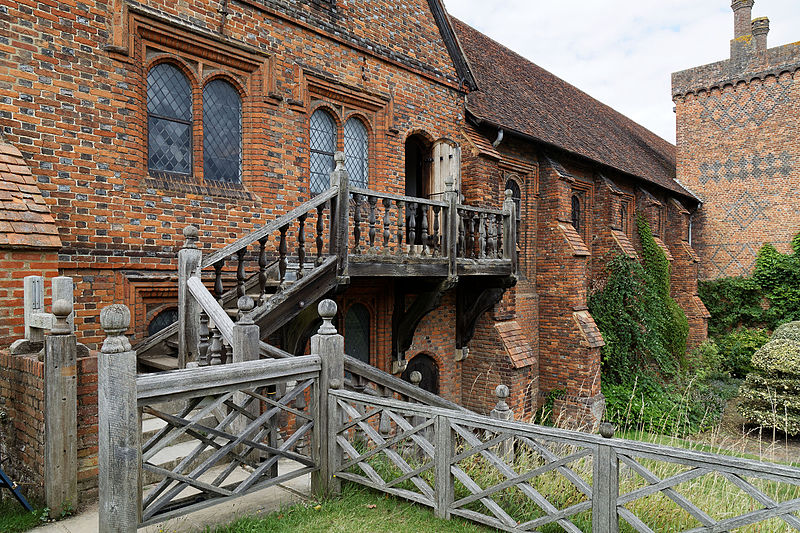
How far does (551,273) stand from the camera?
44.0 feet

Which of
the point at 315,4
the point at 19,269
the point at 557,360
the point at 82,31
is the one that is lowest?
the point at 557,360

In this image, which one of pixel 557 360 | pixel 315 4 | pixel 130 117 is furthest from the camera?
pixel 557 360

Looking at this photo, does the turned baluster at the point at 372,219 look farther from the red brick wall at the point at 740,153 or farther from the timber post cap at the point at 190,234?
the red brick wall at the point at 740,153

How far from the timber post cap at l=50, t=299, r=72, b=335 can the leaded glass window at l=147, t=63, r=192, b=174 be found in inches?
124

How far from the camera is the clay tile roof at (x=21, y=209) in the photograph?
4770 millimetres

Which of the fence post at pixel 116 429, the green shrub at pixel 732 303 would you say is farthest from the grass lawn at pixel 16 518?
the green shrub at pixel 732 303

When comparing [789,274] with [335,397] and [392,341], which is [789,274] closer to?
[392,341]

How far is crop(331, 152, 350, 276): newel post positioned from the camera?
650 centimetres

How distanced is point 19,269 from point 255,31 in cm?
469

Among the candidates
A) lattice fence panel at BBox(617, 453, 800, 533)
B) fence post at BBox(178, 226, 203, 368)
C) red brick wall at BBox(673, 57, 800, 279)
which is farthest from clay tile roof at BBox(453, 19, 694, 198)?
lattice fence panel at BBox(617, 453, 800, 533)

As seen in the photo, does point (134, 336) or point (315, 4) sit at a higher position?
point (315, 4)

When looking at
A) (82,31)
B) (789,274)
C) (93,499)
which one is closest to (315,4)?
(82,31)

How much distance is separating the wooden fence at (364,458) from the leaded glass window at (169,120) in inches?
129

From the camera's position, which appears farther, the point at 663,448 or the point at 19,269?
the point at 19,269
